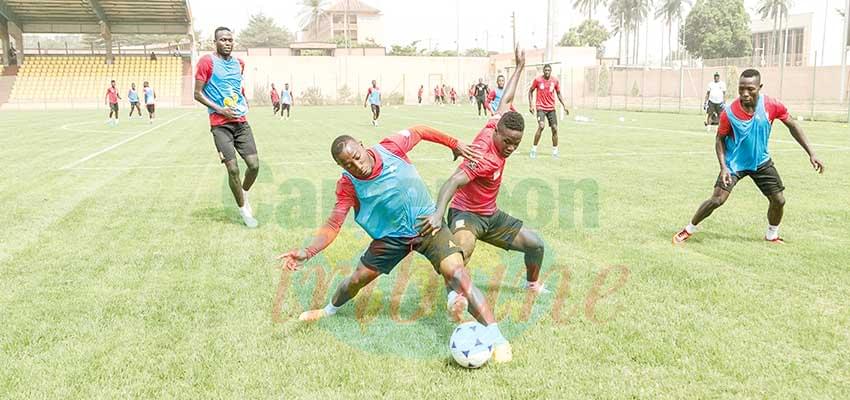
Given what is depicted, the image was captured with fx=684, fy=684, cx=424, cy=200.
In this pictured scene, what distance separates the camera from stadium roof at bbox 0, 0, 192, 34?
170ft

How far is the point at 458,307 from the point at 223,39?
4961mm

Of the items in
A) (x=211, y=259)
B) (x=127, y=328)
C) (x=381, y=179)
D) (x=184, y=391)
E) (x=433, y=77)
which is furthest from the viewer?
(x=433, y=77)

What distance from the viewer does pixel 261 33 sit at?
12694cm

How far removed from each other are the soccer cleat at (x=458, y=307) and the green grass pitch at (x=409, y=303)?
7.6 inches

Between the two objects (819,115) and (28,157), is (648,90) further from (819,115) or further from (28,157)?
(28,157)

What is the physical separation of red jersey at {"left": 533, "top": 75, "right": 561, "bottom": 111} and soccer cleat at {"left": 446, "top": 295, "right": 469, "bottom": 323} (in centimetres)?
1132

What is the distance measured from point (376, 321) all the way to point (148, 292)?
1990 mm

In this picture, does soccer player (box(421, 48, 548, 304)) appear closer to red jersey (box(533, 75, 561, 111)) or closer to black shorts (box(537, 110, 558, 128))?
black shorts (box(537, 110, 558, 128))

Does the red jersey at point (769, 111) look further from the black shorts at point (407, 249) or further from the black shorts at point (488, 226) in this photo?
the black shorts at point (407, 249)

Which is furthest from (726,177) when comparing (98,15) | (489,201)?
(98,15)

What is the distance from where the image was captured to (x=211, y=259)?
653 cm

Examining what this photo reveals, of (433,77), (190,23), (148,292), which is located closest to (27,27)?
(190,23)

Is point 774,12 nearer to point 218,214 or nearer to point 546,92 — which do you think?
point 546,92

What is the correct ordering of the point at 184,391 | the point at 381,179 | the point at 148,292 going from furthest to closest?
1. the point at 148,292
2. the point at 381,179
3. the point at 184,391
